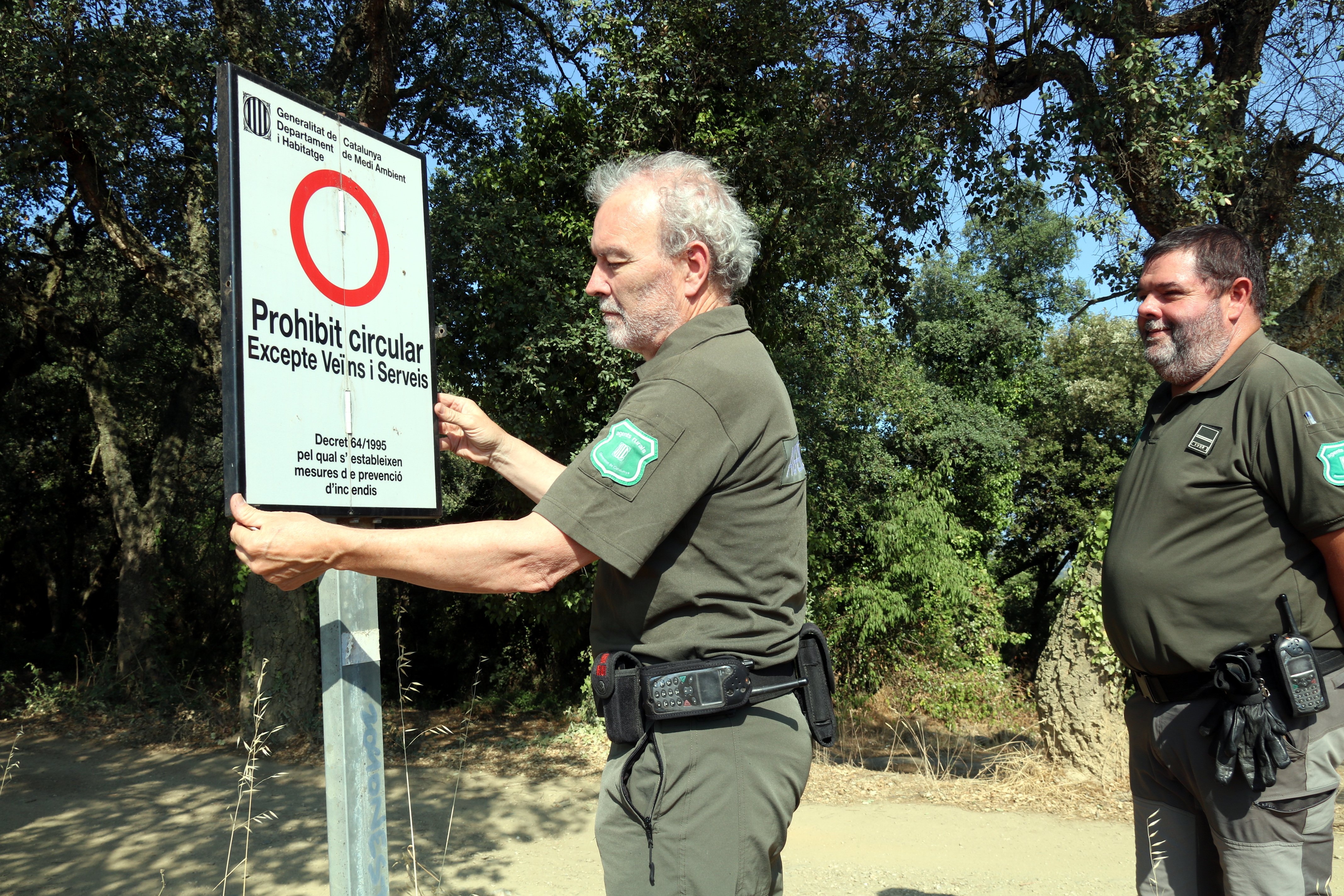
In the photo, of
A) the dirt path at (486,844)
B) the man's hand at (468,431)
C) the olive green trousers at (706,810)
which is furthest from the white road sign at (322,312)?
the dirt path at (486,844)

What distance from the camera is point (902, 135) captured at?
7.95 metres

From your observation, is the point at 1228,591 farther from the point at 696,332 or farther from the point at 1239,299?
the point at 696,332

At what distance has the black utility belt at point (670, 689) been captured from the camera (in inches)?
67.6

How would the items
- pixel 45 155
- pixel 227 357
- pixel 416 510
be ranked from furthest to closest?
pixel 45 155
pixel 416 510
pixel 227 357

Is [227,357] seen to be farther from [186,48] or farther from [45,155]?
[45,155]

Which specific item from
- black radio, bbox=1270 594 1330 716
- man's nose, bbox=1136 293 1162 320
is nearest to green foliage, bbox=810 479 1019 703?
man's nose, bbox=1136 293 1162 320

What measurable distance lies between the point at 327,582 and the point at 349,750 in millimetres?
386

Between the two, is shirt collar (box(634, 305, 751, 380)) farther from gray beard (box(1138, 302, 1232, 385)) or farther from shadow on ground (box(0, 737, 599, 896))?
shadow on ground (box(0, 737, 599, 896))

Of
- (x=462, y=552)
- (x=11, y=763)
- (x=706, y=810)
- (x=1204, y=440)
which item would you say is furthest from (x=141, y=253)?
(x=1204, y=440)

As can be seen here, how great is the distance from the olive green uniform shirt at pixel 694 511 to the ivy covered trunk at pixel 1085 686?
5.32 metres

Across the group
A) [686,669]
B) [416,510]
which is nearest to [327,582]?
[416,510]

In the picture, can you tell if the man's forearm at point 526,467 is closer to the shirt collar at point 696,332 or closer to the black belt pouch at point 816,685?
the shirt collar at point 696,332

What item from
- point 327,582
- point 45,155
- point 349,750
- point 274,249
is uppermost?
point 45,155

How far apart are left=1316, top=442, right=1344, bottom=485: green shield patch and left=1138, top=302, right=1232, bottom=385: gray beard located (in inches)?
17.4
